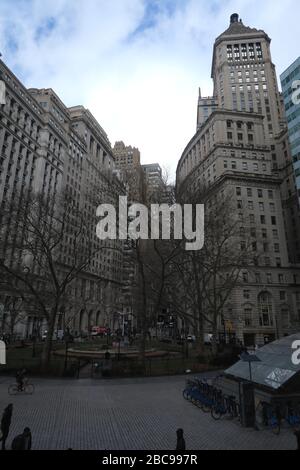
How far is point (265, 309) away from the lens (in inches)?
2221

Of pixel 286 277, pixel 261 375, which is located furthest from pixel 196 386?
pixel 286 277

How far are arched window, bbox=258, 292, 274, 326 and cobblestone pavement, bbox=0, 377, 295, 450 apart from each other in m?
42.7

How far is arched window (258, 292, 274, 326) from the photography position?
182 feet

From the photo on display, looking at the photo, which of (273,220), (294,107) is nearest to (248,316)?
(273,220)

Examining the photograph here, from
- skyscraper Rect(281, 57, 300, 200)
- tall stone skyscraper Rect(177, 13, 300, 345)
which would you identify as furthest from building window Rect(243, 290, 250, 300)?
skyscraper Rect(281, 57, 300, 200)

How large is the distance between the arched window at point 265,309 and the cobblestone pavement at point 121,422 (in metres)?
42.7

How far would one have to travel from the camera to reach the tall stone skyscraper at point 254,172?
55.6 metres

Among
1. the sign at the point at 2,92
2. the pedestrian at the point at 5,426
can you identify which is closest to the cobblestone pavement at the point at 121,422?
the pedestrian at the point at 5,426

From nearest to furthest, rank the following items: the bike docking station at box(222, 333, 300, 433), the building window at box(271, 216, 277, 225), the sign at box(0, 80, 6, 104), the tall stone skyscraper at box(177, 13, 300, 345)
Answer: the bike docking station at box(222, 333, 300, 433), the tall stone skyscraper at box(177, 13, 300, 345), the sign at box(0, 80, 6, 104), the building window at box(271, 216, 277, 225)

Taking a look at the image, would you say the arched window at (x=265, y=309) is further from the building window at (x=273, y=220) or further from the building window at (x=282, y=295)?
the building window at (x=273, y=220)

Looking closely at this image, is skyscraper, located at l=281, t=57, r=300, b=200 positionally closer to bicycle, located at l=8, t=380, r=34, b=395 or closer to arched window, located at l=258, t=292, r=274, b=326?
arched window, located at l=258, t=292, r=274, b=326

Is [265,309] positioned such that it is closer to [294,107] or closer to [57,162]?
[294,107]

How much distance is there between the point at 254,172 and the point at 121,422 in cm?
6404
